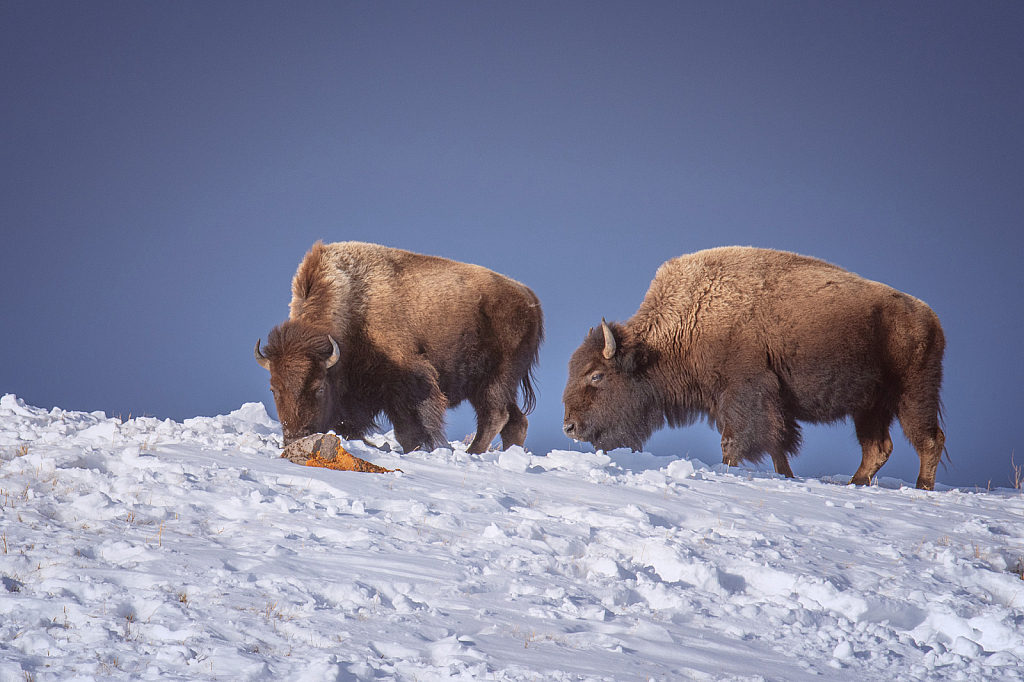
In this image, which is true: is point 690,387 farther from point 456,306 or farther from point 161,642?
point 161,642

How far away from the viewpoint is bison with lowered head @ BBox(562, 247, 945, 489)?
9.01 metres

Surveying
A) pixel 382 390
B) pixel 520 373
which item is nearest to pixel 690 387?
pixel 520 373

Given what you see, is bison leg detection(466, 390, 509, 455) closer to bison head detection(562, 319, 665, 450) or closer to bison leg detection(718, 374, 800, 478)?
bison head detection(562, 319, 665, 450)

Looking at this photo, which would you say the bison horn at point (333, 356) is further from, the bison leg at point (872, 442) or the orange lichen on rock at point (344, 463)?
the bison leg at point (872, 442)

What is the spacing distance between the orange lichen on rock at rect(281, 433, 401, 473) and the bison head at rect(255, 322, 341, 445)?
1.54 meters

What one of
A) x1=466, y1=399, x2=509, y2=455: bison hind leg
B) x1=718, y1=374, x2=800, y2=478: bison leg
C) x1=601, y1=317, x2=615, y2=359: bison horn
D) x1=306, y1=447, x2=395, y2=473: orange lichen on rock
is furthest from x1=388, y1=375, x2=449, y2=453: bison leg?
x1=718, y1=374, x2=800, y2=478: bison leg

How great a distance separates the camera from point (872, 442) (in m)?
9.70

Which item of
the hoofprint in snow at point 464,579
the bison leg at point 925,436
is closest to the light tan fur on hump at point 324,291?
the hoofprint in snow at point 464,579

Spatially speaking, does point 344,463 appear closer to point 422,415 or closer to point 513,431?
point 422,415

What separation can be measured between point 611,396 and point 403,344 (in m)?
2.59

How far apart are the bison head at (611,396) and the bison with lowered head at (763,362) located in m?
0.01

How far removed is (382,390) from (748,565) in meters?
6.05

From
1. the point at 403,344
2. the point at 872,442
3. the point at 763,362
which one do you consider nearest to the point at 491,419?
the point at 403,344

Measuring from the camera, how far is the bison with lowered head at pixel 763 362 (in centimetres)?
901
